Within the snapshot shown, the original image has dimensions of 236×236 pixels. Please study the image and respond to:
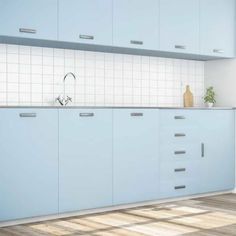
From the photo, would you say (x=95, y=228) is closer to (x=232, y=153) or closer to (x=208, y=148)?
(x=208, y=148)

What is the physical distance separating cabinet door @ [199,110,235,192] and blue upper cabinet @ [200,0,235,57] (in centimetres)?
67

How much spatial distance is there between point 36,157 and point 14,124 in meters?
0.33

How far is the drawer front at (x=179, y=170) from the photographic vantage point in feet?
16.4

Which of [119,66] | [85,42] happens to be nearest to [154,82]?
[119,66]

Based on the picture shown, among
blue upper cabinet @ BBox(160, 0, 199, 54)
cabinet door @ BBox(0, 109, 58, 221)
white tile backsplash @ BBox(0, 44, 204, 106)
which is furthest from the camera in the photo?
blue upper cabinet @ BBox(160, 0, 199, 54)

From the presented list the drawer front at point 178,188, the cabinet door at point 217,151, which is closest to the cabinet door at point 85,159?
the drawer front at point 178,188

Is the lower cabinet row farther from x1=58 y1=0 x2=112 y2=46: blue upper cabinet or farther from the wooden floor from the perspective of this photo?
x1=58 y1=0 x2=112 y2=46: blue upper cabinet

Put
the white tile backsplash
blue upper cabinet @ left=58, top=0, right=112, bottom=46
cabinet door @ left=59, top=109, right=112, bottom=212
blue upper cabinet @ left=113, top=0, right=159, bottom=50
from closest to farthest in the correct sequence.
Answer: cabinet door @ left=59, top=109, right=112, bottom=212 < blue upper cabinet @ left=58, top=0, right=112, bottom=46 < the white tile backsplash < blue upper cabinet @ left=113, top=0, right=159, bottom=50

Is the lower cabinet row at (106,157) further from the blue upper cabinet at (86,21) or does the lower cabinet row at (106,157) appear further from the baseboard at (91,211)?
the blue upper cabinet at (86,21)

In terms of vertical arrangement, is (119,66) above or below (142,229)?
above

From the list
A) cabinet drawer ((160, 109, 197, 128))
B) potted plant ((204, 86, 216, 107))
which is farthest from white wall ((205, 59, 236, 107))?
cabinet drawer ((160, 109, 197, 128))

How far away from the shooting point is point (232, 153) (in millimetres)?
5625

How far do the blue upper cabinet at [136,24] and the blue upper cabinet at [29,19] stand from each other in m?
0.67

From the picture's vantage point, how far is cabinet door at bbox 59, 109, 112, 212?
14.0 feet
